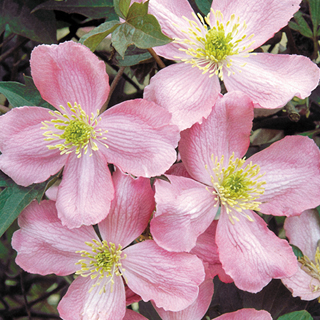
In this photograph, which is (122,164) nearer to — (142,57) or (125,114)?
(125,114)

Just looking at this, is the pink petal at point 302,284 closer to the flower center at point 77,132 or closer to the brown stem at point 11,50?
the flower center at point 77,132

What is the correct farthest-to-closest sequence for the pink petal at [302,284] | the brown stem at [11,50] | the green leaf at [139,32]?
the brown stem at [11,50] → the pink petal at [302,284] → the green leaf at [139,32]

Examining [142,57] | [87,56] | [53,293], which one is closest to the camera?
[87,56]

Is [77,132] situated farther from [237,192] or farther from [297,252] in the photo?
[297,252]

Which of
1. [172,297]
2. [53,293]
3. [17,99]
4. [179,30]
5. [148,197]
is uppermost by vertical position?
[179,30]

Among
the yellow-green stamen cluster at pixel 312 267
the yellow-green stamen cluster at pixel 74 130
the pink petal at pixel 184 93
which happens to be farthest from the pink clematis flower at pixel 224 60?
the yellow-green stamen cluster at pixel 312 267

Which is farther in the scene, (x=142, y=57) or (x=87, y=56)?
(x=142, y=57)

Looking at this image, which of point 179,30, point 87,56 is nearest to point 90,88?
point 87,56
